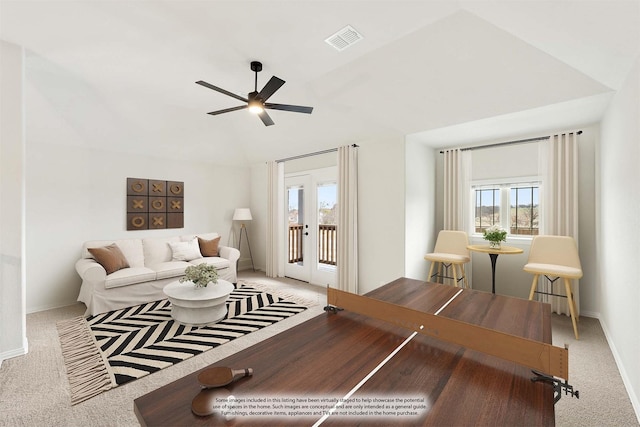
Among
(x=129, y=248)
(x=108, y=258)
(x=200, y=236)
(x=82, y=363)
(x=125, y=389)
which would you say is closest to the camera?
(x=125, y=389)

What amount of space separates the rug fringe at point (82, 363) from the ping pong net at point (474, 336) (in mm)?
1992

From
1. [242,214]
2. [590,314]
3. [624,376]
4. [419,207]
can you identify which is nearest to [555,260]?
[590,314]

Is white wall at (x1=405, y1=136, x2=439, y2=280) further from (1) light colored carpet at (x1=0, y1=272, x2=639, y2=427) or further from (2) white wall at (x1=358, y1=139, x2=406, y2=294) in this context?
(1) light colored carpet at (x1=0, y1=272, x2=639, y2=427)

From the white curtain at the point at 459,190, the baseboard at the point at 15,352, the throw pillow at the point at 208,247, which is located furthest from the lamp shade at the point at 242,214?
the white curtain at the point at 459,190

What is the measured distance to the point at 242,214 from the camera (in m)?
6.11

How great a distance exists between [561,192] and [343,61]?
3189 mm

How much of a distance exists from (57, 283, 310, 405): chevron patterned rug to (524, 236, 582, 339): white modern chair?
2.90 m

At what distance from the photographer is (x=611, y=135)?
110 inches

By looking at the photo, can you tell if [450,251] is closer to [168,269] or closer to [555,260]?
[555,260]

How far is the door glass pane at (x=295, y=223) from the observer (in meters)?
5.59

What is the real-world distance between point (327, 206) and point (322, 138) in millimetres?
1211

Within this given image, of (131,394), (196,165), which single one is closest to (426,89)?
(131,394)

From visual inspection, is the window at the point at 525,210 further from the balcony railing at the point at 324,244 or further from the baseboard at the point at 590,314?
the balcony railing at the point at 324,244

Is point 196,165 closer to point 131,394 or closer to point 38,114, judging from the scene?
point 38,114
